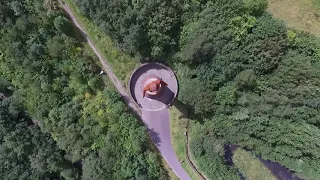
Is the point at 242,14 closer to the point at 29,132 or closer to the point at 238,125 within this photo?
the point at 238,125

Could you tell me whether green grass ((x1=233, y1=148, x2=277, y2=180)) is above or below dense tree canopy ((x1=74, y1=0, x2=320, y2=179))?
below

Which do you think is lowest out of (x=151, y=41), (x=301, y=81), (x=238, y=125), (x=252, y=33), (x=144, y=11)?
(x=238, y=125)

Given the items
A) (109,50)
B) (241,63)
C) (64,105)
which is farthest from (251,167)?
(64,105)

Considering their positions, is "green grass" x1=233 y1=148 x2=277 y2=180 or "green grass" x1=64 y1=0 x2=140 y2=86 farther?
"green grass" x1=233 y1=148 x2=277 y2=180

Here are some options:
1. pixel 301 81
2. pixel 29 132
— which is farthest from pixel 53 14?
pixel 301 81

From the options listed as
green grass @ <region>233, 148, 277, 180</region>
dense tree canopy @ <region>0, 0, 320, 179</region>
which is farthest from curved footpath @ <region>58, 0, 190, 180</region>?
green grass @ <region>233, 148, 277, 180</region>


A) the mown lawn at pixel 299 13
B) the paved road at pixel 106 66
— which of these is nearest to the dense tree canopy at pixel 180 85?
the paved road at pixel 106 66

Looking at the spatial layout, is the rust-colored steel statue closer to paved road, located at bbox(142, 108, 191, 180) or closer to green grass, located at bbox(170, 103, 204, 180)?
paved road, located at bbox(142, 108, 191, 180)
